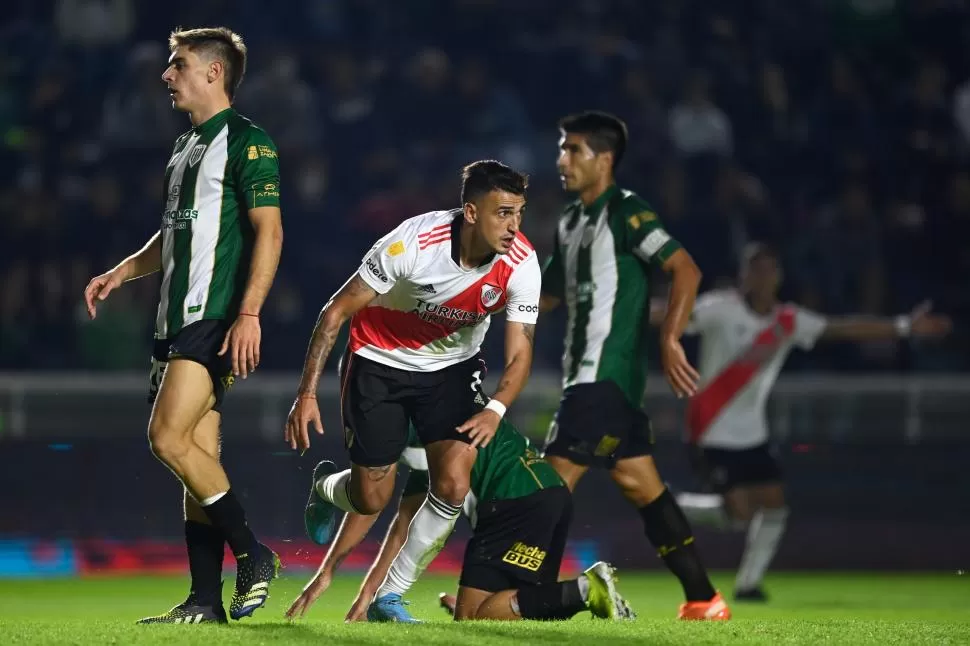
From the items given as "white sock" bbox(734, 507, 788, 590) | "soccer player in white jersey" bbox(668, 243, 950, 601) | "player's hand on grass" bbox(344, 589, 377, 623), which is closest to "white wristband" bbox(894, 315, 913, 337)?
"soccer player in white jersey" bbox(668, 243, 950, 601)

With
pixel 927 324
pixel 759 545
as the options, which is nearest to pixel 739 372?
pixel 759 545

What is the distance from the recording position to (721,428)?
9766 millimetres

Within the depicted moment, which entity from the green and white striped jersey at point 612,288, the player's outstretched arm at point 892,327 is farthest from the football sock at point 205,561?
the player's outstretched arm at point 892,327

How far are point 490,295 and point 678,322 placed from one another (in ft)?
3.44

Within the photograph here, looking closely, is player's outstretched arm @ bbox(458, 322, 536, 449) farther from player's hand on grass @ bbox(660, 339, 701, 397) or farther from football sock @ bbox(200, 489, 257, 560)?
football sock @ bbox(200, 489, 257, 560)

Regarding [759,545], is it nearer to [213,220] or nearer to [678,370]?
[678,370]

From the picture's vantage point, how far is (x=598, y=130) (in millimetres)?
7398

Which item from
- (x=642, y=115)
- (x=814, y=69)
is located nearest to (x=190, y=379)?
(x=642, y=115)

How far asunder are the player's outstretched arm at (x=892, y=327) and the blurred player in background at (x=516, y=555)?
2.76 metres

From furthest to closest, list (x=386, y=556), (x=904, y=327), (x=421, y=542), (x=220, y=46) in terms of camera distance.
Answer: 1. (x=904, y=327)
2. (x=386, y=556)
3. (x=421, y=542)
4. (x=220, y=46)

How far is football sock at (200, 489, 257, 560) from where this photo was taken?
5.80m

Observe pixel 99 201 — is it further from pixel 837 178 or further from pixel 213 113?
pixel 213 113

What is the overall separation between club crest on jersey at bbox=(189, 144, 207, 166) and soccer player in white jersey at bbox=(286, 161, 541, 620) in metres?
0.72

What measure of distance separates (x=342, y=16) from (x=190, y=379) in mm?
8997
